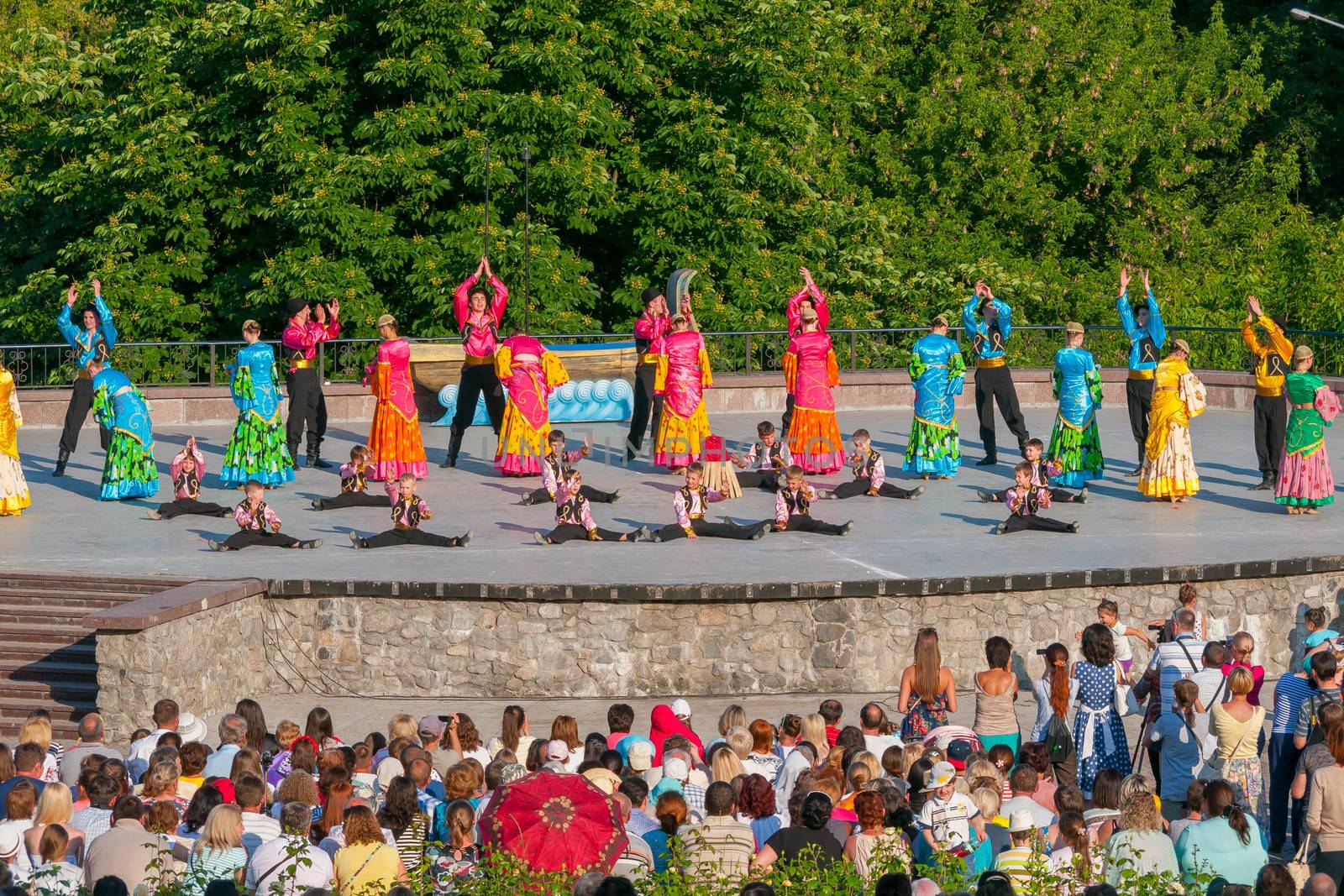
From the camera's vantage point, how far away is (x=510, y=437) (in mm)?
21797

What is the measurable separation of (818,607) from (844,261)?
17.1 metres

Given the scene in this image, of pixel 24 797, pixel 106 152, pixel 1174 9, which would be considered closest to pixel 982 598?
pixel 24 797

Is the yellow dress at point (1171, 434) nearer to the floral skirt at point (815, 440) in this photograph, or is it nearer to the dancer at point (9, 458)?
the floral skirt at point (815, 440)

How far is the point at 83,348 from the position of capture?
2172 centimetres

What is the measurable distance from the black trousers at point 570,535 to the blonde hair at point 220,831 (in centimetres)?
920

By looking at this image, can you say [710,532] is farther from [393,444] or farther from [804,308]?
[393,444]

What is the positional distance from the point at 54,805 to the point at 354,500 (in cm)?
1062

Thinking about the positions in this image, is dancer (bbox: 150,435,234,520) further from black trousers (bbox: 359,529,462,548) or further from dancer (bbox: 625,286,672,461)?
dancer (bbox: 625,286,672,461)

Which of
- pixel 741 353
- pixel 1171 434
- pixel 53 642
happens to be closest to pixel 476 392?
pixel 53 642

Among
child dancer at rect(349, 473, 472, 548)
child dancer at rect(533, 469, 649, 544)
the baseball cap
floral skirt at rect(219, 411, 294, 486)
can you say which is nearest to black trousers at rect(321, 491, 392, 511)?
floral skirt at rect(219, 411, 294, 486)

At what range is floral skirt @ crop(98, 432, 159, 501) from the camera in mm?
20656

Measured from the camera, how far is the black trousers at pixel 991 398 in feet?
73.9

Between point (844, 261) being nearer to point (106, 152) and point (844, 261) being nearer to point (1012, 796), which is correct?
point (106, 152)

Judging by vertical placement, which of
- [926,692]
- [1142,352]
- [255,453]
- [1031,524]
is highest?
[1142,352]
